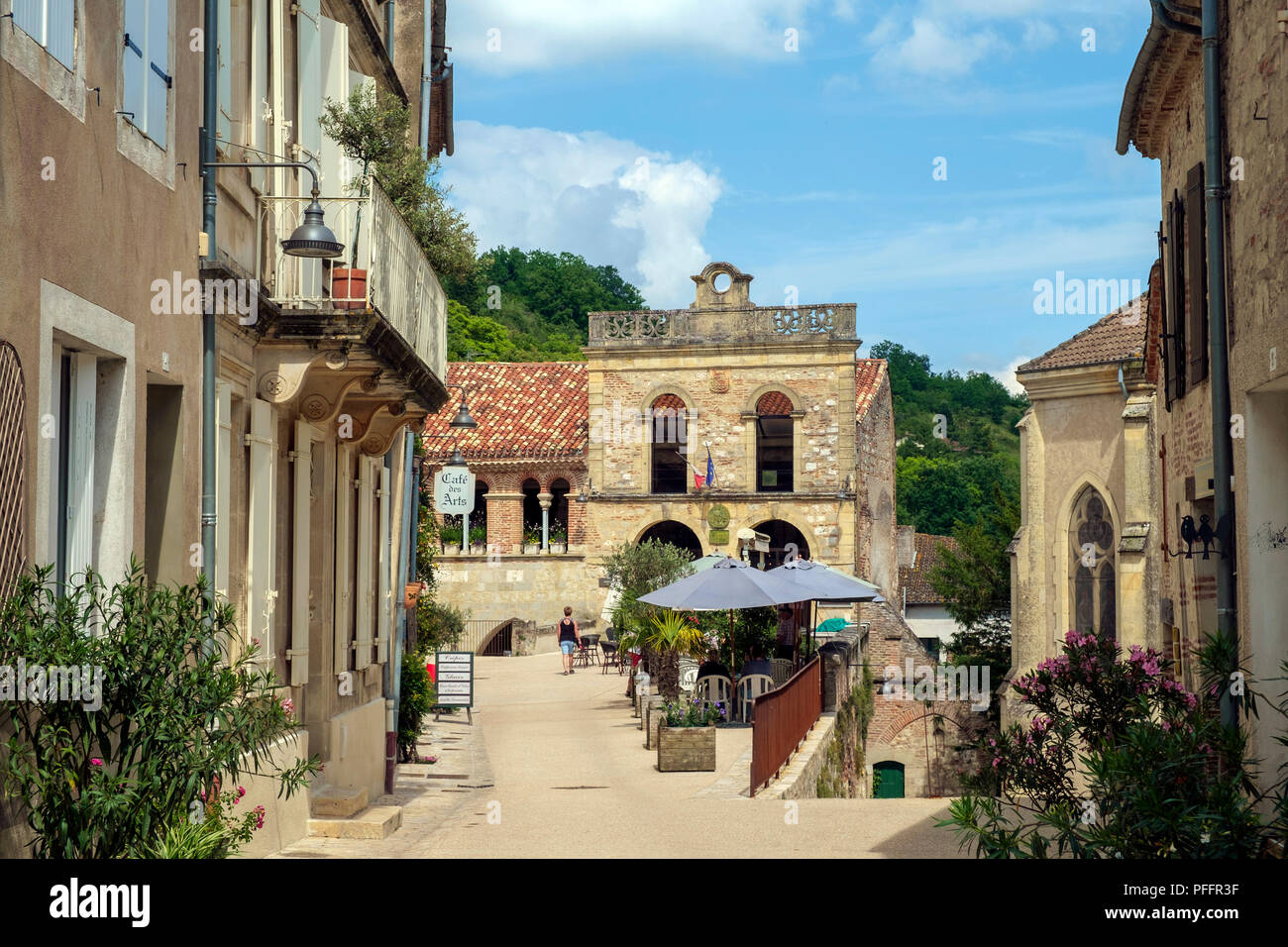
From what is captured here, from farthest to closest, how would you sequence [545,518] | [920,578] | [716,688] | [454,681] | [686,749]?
[920,578] < [545,518] < [716,688] < [454,681] < [686,749]

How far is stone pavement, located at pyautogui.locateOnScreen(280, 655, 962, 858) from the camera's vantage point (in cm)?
1167

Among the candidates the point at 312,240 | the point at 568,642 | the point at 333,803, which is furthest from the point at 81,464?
the point at 568,642

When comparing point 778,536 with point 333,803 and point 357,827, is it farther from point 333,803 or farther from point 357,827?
point 357,827

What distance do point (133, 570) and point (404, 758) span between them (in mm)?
12856

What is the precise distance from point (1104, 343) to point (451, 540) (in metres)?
23.8

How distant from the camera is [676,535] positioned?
43656 mm

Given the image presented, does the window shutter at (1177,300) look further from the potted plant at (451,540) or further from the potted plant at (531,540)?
the potted plant at (451,540)

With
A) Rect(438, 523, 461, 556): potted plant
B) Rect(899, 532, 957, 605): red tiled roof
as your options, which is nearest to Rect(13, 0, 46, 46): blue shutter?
Rect(438, 523, 461, 556): potted plant

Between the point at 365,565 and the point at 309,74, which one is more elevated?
the point at 309,74

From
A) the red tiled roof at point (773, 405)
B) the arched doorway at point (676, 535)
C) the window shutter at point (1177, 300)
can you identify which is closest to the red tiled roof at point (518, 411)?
the arched doorway at point (676, 535)

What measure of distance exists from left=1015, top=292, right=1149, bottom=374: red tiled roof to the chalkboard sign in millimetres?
10558
